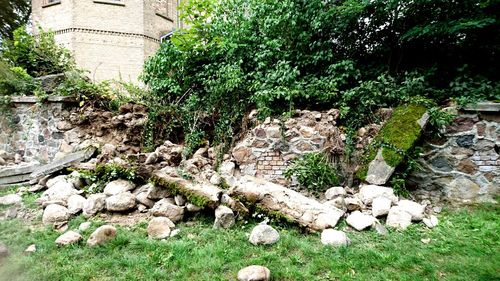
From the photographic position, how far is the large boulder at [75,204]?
3.95 metres

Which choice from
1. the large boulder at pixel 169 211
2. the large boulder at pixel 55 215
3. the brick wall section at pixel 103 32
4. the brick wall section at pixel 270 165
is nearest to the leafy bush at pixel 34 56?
the brick wall section at pixel 103 32

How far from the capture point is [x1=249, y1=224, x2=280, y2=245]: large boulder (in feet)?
10.2

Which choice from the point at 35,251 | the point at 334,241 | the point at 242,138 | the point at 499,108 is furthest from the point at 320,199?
the point at 35,251

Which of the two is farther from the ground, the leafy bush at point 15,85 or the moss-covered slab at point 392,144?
the leafy bush at point 15,85

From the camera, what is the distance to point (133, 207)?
13.3 ft

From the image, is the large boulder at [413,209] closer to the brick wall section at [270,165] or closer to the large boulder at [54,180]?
the brick wall section at [270,165]

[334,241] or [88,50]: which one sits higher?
[88,50]

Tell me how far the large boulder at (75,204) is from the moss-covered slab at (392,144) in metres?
4.15

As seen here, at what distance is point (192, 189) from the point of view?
381 cm

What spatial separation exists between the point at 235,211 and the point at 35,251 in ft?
7.35

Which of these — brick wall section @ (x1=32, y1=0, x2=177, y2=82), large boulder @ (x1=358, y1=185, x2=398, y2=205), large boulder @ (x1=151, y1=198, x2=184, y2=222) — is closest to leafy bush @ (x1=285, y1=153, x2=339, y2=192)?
large boulder @ (x1=358, y1=185, x2=398, y2=205)

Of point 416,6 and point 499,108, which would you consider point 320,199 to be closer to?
point 499,108

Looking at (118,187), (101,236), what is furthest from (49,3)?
(101,236)

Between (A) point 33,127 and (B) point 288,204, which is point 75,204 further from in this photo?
(A) point 33,127
